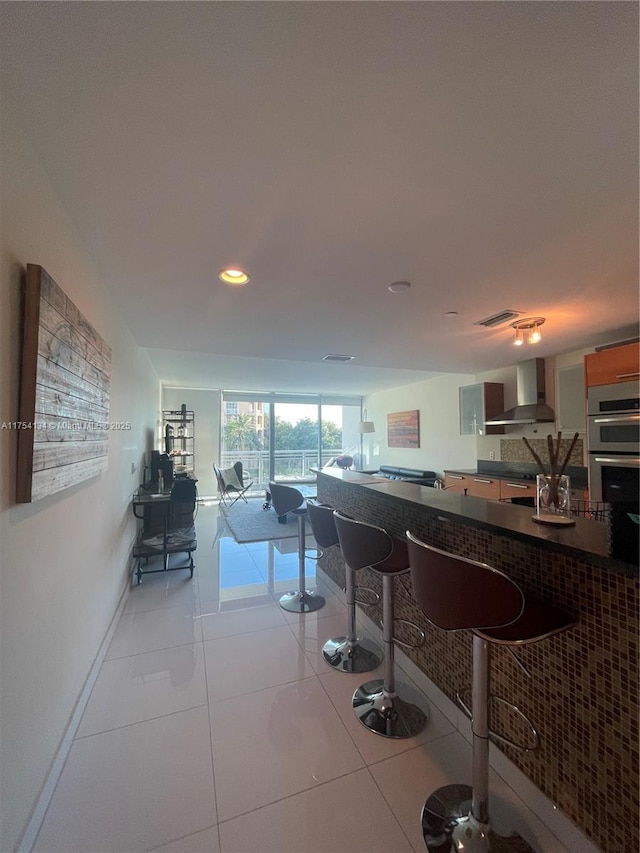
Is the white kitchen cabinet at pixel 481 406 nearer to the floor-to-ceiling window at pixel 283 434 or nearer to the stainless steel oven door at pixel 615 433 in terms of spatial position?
the stainless steel oven door at pixel 615 433

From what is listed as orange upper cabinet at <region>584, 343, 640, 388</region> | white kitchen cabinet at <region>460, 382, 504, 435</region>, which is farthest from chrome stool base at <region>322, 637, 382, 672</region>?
white kitchen cabinet at <region>460, 382, 504, 435</region>

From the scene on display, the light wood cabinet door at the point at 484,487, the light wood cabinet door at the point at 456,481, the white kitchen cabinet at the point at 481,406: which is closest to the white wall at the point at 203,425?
the light wood cabinet door at the point at 456,481

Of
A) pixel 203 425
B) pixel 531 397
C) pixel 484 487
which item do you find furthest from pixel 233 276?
pixel 203 425

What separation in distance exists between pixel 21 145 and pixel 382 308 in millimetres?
2192

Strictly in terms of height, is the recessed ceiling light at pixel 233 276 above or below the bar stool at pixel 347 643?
above

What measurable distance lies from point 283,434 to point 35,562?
7.87m

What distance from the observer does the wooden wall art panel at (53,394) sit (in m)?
1.12

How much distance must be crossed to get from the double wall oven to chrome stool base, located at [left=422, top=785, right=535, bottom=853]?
2.80 metres

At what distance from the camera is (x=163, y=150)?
1173 mm

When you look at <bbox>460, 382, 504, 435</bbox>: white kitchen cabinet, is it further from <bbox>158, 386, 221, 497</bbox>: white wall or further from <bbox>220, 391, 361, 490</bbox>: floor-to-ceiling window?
<bbox>158, 386, 221, 497</bbox>: white wall

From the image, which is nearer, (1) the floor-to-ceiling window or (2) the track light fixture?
(2) the track light fixture

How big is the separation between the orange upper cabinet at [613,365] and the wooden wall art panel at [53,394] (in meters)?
4.22

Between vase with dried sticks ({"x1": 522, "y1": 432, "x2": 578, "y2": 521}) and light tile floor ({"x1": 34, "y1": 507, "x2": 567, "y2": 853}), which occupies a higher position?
vase with dried sticks ({"x1": 522, "y1": 432, "x2": 578, "y2": 521})

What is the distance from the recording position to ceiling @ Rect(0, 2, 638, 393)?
0.83 m
